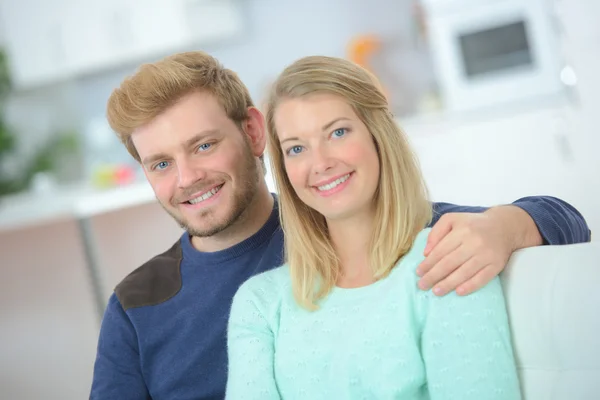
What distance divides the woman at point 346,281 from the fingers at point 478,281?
1 cm

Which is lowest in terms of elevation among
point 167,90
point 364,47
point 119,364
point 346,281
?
point 119,364

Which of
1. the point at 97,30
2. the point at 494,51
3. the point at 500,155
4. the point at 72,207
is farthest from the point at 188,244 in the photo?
the point at 97,30

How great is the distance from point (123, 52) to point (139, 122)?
347cm

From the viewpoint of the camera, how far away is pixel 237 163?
1604 mm

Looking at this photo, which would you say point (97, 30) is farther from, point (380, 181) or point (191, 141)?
point (380, 181)

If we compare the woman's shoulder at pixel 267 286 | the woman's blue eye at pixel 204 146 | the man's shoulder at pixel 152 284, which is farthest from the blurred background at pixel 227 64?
the woman's shoulder at pixel 267 286

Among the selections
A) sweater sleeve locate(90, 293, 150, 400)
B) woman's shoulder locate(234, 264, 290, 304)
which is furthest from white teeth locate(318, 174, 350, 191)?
sweater sleeve locate(90, 293, 150, 400)

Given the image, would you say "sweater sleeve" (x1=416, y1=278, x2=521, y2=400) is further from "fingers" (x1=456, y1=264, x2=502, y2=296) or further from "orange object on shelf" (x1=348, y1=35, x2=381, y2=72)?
"orange object on shelf" (x1=348, y1=35, x2=381, y2=72)

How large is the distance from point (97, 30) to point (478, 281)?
167 inches

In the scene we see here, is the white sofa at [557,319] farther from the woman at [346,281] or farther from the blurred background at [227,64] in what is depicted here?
the blurred background at [227,64]

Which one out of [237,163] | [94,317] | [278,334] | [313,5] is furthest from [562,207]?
[313,5]

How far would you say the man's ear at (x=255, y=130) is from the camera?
5.60 feet

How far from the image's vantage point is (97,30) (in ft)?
15.8

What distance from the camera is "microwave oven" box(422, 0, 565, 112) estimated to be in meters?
3.74
